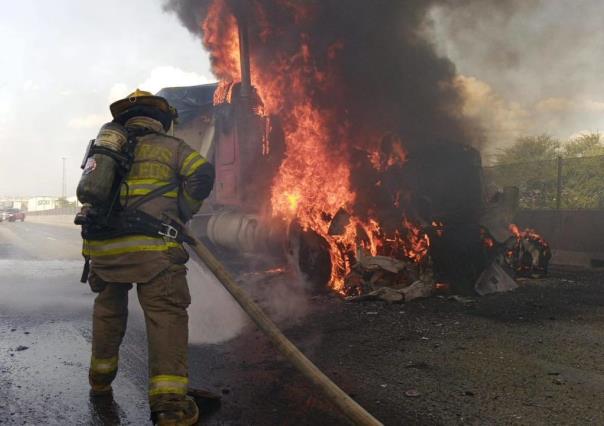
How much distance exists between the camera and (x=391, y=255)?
7.15 meters

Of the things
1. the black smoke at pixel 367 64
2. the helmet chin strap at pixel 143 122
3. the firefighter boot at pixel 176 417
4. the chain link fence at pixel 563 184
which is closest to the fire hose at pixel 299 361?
the firefighter boot at pixel 176 417

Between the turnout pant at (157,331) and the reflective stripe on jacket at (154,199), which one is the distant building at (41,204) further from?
the reflective stripe on jacket at (154,199)

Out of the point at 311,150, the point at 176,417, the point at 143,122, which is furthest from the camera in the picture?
the point at 311,150

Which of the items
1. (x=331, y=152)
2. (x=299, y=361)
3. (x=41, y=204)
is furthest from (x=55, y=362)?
(x=41, y=204)

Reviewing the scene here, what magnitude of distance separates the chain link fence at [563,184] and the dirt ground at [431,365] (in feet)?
17.5

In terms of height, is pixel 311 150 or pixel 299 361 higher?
pixel 311 150

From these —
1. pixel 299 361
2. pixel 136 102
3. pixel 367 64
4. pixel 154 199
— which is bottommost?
pixel 299 361

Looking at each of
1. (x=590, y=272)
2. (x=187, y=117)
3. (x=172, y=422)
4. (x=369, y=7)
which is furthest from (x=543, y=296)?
(x=187, y=117)

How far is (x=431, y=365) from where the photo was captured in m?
3.75

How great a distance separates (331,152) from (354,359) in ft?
18.6

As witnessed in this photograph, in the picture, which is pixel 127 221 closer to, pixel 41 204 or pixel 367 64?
pixel 367 64

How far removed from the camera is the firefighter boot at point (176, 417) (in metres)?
2.63

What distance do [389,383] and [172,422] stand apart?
1.52 m

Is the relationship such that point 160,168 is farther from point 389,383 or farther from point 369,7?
point 369,7
